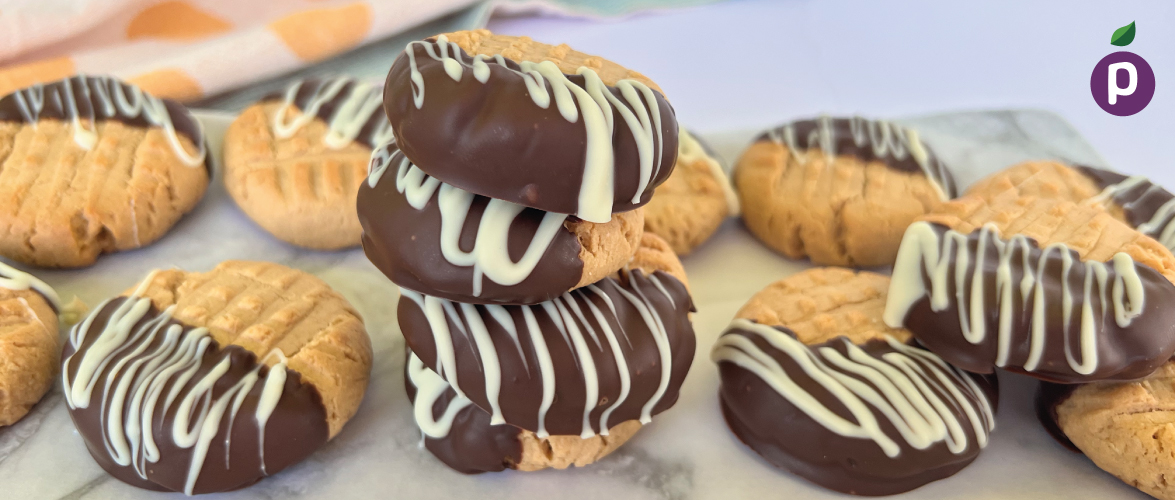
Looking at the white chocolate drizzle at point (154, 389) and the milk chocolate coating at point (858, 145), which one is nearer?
the white chocolate drizzle at point (154, 389)

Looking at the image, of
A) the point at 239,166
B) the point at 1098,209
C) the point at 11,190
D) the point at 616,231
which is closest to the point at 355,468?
the point at 616,231

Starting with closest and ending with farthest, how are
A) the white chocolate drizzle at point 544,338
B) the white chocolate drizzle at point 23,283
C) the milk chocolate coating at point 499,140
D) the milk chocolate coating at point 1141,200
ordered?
the milk chocolate coating at point 499,140 → the white chocolate drizzle at point 544,338 → the white chocolate drizzle at point 23,283 → the milk chocolate coating at point 1141,200

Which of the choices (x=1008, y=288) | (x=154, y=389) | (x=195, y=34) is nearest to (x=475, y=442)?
(x=154, y=389)

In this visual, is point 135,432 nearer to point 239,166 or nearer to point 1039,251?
point 239,166

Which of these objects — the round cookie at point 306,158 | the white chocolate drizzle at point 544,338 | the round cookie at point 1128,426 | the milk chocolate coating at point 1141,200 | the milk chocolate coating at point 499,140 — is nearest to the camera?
the milk chocolate coating at point 499,140

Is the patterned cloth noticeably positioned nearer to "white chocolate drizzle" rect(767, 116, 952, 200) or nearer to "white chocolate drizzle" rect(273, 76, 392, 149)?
"white chocolate drizzle" rect(273, 76, 392, 149)

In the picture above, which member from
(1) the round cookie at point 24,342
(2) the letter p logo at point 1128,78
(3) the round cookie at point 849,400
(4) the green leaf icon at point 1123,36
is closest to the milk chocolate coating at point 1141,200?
(2) the letter p logo at point 1128,78

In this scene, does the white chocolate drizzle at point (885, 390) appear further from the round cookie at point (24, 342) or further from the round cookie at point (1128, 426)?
the round cookie at point (24, 342)

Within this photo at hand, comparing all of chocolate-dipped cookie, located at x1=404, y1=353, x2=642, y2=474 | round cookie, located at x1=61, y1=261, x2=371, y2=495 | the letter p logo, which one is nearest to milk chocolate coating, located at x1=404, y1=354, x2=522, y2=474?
chocolate-dipped cookie, located at x1=404, y1=353, x2=642, y2=474
